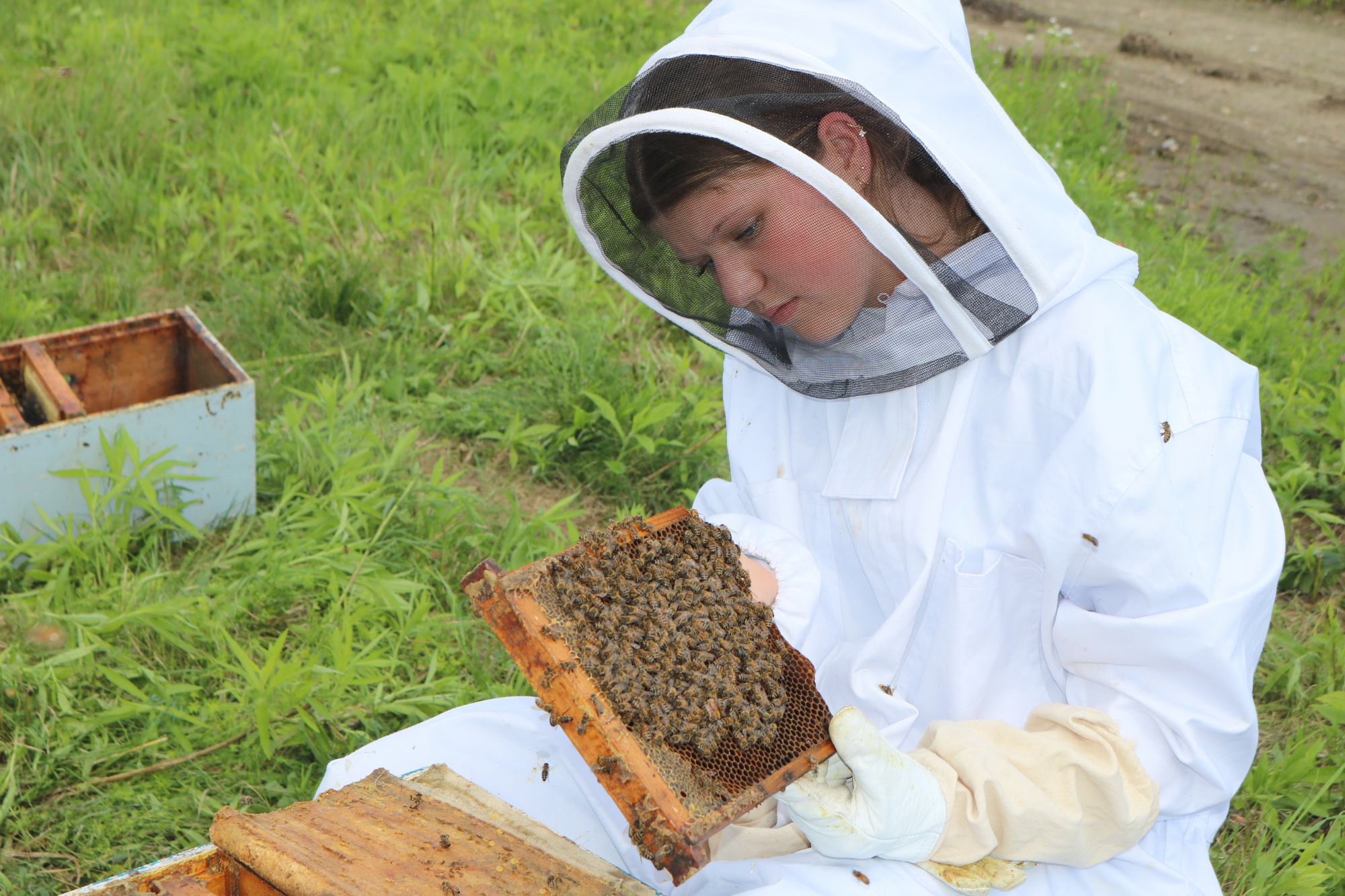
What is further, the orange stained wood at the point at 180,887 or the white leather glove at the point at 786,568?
the white leather glove at the point at 786,568

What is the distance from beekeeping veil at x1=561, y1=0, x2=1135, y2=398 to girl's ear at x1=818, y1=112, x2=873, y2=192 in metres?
0.02

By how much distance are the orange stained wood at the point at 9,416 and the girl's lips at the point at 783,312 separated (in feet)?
7.32

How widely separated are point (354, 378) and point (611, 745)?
2494 mm

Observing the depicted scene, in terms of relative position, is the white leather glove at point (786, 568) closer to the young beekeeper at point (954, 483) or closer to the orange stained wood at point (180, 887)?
the young beekeeper at point (954, 483)

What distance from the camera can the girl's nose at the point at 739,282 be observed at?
5.84 ft

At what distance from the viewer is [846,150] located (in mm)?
1646

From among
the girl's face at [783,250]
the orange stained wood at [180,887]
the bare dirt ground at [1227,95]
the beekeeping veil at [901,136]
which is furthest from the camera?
the bare dirt ground at [1227,95]

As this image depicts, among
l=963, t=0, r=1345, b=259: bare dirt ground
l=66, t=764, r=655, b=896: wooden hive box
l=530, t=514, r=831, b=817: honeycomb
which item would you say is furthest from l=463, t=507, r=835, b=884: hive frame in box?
l=963, t=0, r=1345, b=259: bare dirt ground

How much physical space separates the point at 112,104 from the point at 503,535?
10.4ft

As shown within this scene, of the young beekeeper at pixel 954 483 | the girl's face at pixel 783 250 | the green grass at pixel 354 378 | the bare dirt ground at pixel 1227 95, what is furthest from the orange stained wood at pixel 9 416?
the bare dirt ground at pixel 1227 95

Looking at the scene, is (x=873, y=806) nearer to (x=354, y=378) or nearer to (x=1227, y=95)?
(x=354, y=378)

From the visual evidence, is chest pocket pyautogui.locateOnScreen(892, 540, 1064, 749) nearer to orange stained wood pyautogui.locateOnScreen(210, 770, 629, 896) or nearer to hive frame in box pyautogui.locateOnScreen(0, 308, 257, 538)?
orange stained wood pyautogui.locateOnScreen(210, 770, 629, 896)

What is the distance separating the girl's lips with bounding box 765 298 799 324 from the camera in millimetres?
1824

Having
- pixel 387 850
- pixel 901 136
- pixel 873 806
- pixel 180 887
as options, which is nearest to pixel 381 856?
pixel 387 850
